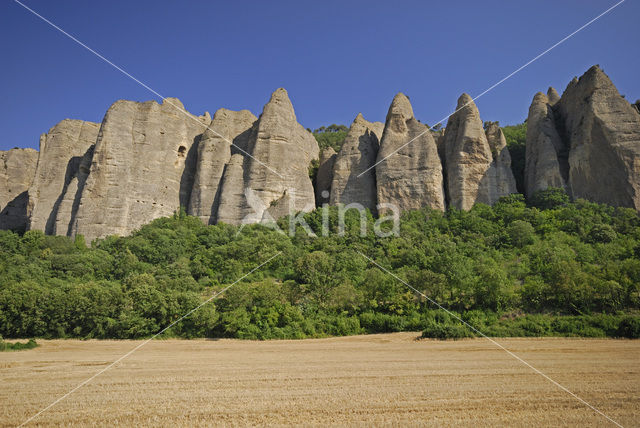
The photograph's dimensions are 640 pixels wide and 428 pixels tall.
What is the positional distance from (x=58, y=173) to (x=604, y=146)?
4182cm

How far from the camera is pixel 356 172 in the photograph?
100 feet

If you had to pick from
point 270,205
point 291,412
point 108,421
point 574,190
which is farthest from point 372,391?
point 574,190

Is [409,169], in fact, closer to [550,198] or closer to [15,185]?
[550,198]

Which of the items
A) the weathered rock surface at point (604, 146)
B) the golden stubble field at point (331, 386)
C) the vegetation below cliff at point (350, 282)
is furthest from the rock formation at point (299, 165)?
the golden stubble field at point (331, 386)

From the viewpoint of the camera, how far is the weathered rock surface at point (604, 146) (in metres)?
24.2

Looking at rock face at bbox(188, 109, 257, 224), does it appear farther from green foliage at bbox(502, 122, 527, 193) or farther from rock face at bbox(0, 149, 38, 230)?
green foliage at bbox(502, 122, 527, 193)

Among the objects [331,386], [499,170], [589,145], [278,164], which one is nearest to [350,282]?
[331,386]

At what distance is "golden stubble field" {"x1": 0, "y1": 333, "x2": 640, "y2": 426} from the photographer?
227 inches

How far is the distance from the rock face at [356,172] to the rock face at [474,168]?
5921 mm

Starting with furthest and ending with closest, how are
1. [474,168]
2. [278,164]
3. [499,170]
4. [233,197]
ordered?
1. [278,164]
2. [233,197]
3. [499,170]
4. [474,168]

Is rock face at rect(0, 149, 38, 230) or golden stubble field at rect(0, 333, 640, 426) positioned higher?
rock face at rect(0, 149, 38, 230)

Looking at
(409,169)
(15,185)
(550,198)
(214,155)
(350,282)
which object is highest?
(214,155)

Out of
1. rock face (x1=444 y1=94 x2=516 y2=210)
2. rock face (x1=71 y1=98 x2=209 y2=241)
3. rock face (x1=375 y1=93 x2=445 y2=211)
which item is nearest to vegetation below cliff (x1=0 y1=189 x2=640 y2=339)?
rock face (x1=71 y1=98 x2=209 y2=241)

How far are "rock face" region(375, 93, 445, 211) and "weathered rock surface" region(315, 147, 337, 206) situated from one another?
16.6 ft
